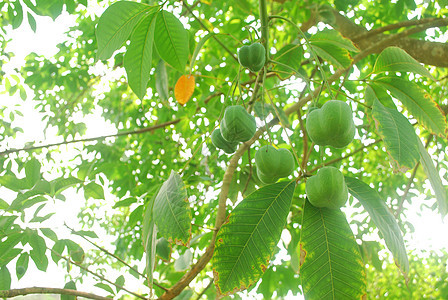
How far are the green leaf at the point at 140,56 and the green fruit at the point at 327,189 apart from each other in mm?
551

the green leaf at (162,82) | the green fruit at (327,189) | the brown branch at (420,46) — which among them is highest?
the brown branch at (420,46)

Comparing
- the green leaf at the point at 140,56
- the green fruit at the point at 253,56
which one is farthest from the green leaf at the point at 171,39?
the green fruit at the point at 253,56

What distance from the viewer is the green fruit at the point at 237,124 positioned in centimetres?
97

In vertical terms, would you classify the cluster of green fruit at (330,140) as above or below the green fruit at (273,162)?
below

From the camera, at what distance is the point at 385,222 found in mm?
783

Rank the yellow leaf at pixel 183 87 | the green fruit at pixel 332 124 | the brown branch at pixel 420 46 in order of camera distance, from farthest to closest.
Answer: the brown branch at pixel 420 46 → the yellow leaf at pixel 183 87 → the green fruit at pixel 332 124

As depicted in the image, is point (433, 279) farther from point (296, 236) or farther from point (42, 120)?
point (42, 120)

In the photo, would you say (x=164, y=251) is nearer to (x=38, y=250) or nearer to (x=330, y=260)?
(x=38, y=250)

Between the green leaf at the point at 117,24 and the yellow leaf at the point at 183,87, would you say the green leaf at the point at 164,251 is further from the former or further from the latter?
the green leaf at the point at 117,24

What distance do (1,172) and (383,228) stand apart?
8.60ft

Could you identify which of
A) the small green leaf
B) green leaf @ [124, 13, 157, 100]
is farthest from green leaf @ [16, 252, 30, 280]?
green leaf @ [124, 13, 157, 100]

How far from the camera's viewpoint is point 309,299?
688 millimetres

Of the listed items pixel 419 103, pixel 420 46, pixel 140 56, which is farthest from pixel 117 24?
pixel 420 46

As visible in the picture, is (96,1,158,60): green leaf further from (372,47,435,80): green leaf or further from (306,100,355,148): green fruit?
(372,47,435,80): green leaf
